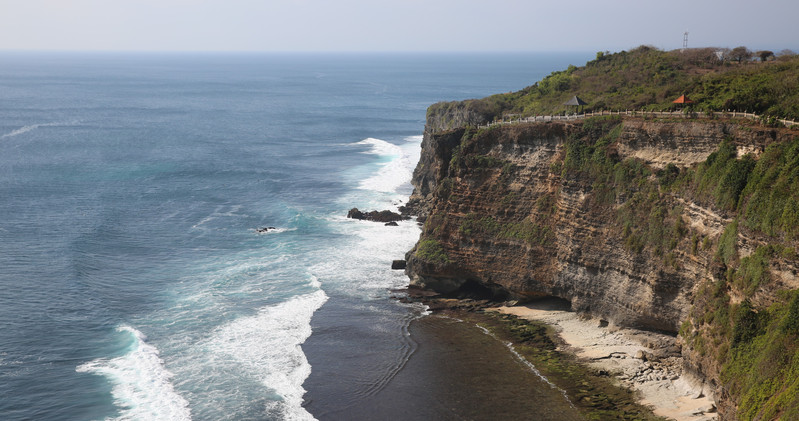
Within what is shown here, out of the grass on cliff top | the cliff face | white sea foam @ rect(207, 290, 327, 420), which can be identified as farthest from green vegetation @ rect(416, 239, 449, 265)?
the grass on cliff top

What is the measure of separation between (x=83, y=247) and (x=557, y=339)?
4457 cm

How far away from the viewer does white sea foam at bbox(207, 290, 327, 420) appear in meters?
39.6

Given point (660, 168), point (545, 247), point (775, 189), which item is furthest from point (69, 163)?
point (775, 189)

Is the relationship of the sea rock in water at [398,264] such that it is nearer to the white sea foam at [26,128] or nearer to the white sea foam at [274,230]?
the white sea foam at [274,230]

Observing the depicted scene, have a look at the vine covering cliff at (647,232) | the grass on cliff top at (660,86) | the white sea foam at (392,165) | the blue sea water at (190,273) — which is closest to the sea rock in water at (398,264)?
the blue sea water at (190,273)

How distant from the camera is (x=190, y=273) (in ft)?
197

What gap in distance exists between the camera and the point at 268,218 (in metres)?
77.8

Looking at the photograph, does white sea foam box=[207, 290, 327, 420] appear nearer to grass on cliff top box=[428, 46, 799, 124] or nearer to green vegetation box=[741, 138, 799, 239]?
green vegetation box=[741, 138, 799, 239]

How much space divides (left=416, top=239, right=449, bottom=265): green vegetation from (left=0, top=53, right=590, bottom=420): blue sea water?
4.09 m

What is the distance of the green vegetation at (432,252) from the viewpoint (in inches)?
2117

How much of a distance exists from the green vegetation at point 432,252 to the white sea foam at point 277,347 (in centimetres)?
835

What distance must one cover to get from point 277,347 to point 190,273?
17726mm

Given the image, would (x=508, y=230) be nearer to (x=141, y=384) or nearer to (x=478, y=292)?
(x=478, y=292)

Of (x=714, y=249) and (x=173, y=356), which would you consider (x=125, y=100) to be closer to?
(x=173, y=356)
